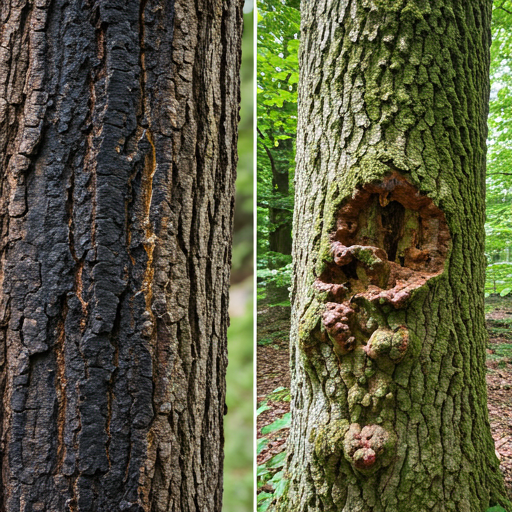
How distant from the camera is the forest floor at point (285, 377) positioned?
140 inches

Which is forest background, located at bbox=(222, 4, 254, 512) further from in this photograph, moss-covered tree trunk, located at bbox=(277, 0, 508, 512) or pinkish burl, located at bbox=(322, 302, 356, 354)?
pinkish burl, located at bbox=(322, 302, 356, 354)

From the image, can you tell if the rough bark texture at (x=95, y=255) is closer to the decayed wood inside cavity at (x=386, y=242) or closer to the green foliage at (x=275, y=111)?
the decayed wood inside cavity at (x=386, y=242)

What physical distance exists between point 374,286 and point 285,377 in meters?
4.24

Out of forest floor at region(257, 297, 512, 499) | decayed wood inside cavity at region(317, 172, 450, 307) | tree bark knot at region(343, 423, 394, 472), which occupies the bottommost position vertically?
forest floor at region(257, 297, 512, 499)

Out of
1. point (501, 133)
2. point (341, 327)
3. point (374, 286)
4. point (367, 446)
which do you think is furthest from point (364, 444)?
point (501, 133)

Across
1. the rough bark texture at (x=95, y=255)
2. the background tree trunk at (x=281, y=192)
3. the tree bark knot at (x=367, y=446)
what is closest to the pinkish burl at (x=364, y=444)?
the tree bark knot at (x=367, y=446)

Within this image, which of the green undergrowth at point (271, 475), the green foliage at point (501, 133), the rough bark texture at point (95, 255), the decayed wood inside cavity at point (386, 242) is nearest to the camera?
the rough bark texture at point (95, 255)

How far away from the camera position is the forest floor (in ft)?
11.7

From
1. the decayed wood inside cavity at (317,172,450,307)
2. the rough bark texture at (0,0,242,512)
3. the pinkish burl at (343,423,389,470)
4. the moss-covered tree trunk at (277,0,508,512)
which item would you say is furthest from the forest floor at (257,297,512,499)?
the rough bark texture at (0,0,242,512)

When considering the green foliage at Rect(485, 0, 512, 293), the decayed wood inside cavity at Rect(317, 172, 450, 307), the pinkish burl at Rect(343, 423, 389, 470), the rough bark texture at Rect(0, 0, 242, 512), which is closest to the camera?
the rough bark texture at Rect(0, 0, 242, 512)

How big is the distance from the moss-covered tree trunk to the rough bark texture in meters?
1.00

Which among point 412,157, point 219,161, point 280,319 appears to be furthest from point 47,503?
point 280,319

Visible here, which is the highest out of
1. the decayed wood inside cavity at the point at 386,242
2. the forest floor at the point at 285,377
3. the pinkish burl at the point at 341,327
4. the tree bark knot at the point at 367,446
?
the decayed wood inside cavity at the point at 386,242

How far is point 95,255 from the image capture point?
0.89 metres
